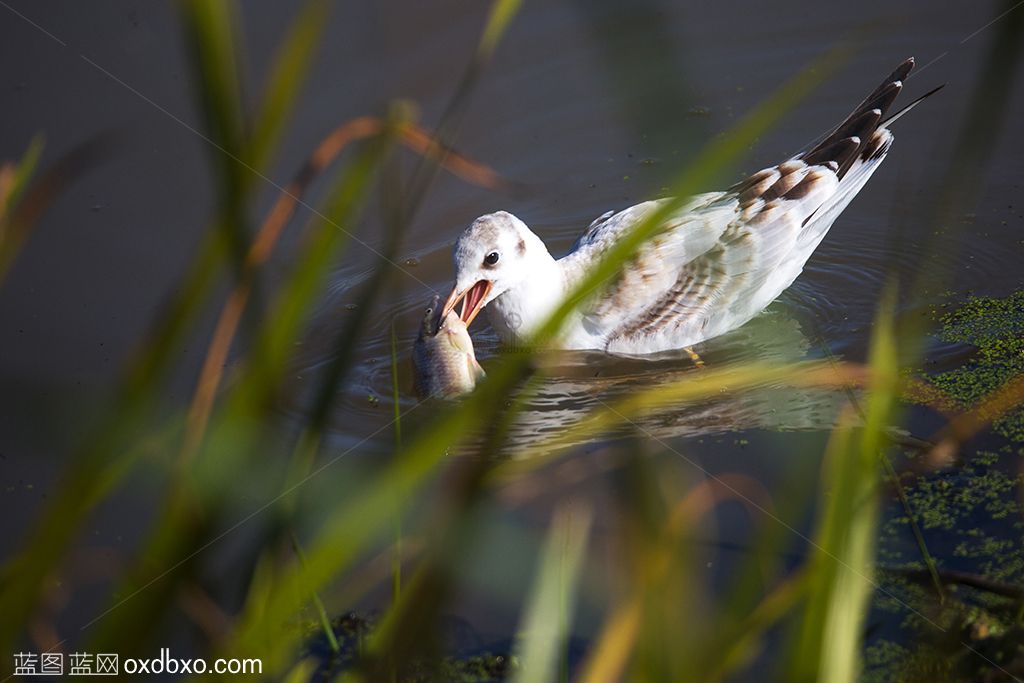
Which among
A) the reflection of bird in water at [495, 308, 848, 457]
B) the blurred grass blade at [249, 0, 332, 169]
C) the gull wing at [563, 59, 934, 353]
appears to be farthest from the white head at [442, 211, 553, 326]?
the blurred grass blade at [249, 0, 332, 169]

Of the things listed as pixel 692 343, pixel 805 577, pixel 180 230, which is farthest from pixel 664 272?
pixel 805 577

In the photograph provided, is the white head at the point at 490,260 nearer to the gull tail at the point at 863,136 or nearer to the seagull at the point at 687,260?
the seagull at the point at 687,260

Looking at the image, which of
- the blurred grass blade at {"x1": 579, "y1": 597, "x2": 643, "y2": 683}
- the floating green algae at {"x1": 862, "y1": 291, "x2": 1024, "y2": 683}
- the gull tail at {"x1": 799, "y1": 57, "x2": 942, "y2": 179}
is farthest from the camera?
the gull tail at {"x1": 799, "y1": 57, "x2": 942, "y2": 179}

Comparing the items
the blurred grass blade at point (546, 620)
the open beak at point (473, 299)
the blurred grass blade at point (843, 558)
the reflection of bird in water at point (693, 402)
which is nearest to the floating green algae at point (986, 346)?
the reflection of bird in water at point (693, 402)

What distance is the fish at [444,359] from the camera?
4.14m

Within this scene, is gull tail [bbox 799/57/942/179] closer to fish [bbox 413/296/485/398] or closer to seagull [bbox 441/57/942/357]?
seagull [bbox 441/57/942/357]

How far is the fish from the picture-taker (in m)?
4.14

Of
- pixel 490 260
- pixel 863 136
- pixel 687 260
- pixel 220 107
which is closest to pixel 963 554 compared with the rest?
pixel 687 260

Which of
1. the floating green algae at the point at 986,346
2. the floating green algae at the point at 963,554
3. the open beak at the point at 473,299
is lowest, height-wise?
the floating green algae at the point at 963,554

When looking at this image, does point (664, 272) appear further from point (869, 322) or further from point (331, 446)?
point (331, 446)

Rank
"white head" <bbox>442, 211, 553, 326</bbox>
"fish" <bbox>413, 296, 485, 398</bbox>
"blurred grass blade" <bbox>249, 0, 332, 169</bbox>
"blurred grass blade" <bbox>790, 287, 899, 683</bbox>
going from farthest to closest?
"white head" <bbox>442, 211, 553, 326</bbox> → "fish" <bbox>413, 296, 485, 398</bbox> → "blurred grass blade" <bbox>790, 287, 899, 683</bbox> → "blurred grass blade" <bbox>249, 0, 332, 169</bbox>

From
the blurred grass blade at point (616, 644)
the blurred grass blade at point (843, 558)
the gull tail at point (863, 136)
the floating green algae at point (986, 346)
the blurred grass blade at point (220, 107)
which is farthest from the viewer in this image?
the gull tail at point (863, 136)

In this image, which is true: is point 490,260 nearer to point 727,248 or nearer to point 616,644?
point 727,248

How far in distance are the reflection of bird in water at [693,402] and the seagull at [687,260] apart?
0.08 m
